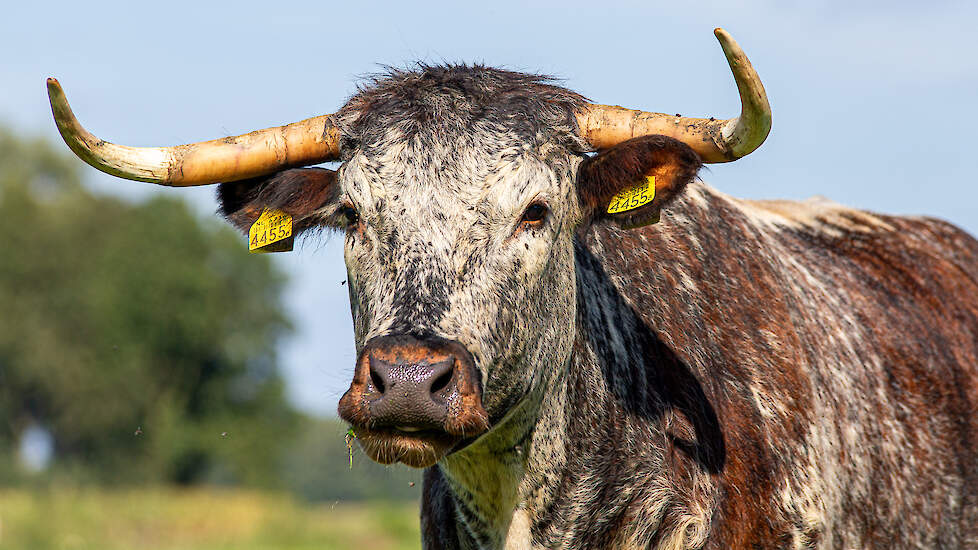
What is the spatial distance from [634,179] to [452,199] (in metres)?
0.90

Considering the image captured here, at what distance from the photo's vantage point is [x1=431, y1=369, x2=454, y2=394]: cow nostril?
4125 millimetres

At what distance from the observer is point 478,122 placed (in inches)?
193

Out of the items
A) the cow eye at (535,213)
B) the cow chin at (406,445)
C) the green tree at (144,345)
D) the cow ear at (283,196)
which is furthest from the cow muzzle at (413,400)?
the green tree at (144,345)

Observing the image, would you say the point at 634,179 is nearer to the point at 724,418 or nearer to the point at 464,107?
the point at 464,107

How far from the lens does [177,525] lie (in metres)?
23.0

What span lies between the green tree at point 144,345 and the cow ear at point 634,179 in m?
45.6

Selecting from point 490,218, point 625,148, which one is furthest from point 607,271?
point 490,218

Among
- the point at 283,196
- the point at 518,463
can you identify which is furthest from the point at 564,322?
the point at 283,196

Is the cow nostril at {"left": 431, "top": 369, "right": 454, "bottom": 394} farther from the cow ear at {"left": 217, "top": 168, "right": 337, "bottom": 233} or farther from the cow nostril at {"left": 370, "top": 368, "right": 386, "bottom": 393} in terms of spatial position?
the cow ear at {"left": 217, "top": 168, "right": 337, "bottom": 233}

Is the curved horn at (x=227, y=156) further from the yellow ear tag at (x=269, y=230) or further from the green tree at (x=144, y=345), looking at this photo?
the green tree at (x=144, y=345)

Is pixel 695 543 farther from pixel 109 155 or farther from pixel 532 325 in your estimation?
pixel 109 155

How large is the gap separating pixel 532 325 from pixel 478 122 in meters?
0.87

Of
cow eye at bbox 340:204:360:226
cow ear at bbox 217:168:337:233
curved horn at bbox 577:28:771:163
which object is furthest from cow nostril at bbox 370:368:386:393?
curved horn at bbox 577:28:771:163

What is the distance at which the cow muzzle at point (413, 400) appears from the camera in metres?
4.07
